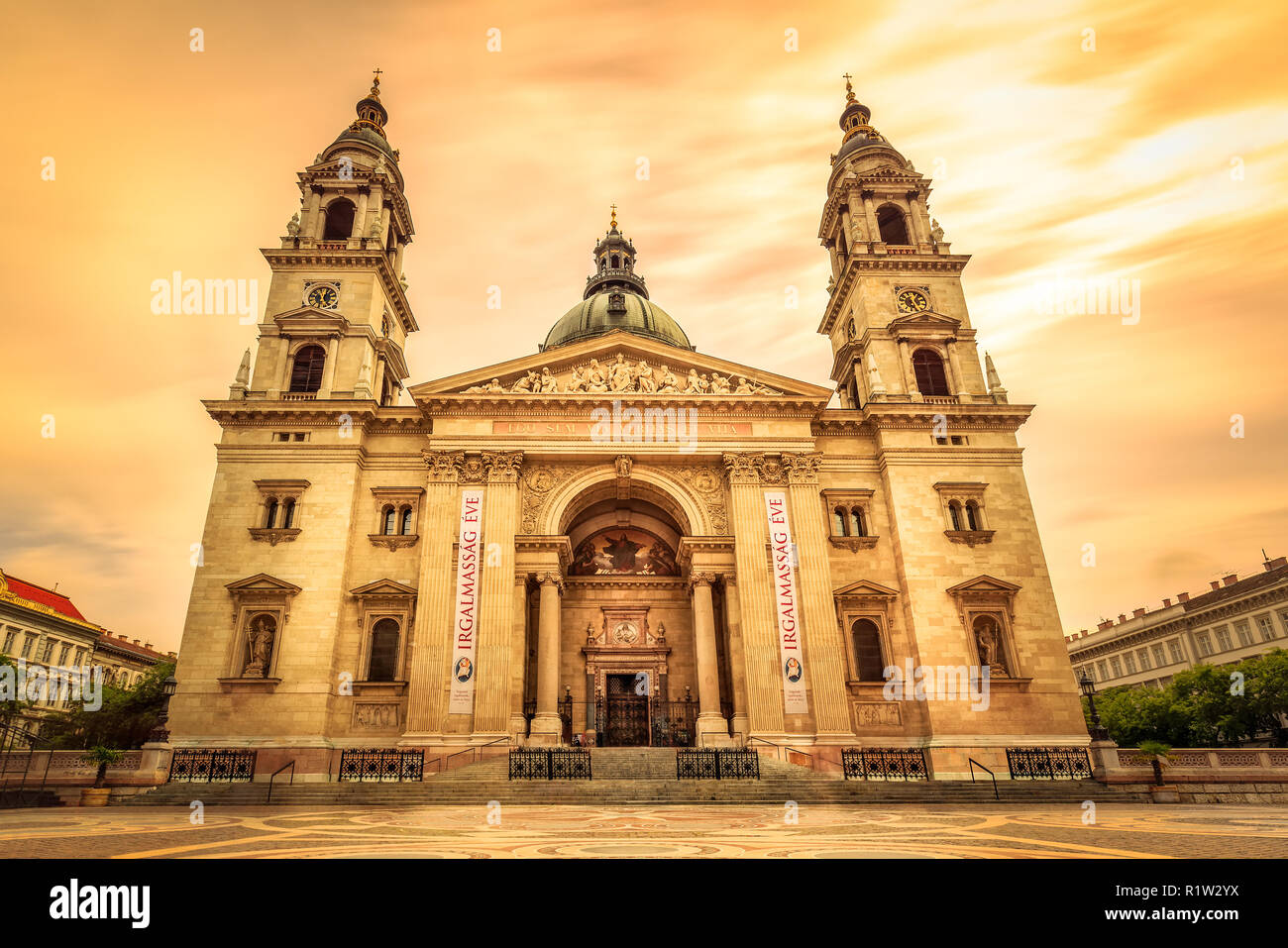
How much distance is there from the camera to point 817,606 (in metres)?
28.8

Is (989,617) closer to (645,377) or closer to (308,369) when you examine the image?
(645,377)

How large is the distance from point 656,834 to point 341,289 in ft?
109

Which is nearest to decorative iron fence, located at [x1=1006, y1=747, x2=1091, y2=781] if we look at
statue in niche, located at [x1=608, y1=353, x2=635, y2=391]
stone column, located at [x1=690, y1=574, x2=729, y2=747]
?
stone column, located at [x1=690, y1=574, x2=729, y2=747]

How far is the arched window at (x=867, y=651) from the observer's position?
29.3 m

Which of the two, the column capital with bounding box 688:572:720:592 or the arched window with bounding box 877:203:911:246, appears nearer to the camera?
the column capital with bounding box 688:572:720:592

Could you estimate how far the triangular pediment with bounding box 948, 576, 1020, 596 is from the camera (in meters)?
29.2

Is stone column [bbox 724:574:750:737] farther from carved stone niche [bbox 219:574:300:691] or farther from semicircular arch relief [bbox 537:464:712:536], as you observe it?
carved stone niche [bbox 219:574:300:691]

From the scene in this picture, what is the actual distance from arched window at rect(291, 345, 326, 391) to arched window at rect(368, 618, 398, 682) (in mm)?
12309

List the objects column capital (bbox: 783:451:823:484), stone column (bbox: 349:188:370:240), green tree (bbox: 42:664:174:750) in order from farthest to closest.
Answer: green tree (bbox: 42:664:174:750), stone column (bbox: 349:188:370:240), column capital (bbox: 783:451:823:484)

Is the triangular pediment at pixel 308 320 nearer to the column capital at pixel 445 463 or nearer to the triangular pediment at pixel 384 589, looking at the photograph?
the column capital at pixel 445 463

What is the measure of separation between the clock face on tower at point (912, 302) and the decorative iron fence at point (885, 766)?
22.2 meters

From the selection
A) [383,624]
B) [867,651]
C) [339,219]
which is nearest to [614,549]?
[383,624]

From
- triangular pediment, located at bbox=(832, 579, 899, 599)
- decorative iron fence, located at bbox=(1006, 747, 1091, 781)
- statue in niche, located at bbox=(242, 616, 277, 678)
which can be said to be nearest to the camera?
decorative iron fence, located at bbox=(1006, 747, 1091, 781)

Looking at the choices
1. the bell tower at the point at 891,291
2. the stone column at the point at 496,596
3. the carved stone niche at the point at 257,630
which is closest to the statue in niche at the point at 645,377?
the stone column at the point at 496,596
